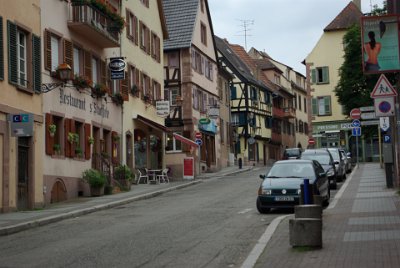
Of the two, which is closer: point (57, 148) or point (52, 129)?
point (52, 129)

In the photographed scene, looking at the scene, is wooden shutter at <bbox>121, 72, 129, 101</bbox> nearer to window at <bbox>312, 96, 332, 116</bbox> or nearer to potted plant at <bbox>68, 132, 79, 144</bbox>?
potted plant at <bbox>68, 132, 79, 144</bbox>

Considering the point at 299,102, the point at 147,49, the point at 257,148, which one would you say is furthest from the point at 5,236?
the point at 299,102

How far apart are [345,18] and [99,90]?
48.1 m

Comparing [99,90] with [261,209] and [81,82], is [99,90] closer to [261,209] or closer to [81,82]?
[81,82]

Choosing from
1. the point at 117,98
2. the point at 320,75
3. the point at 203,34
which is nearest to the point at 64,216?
the point at 117,98

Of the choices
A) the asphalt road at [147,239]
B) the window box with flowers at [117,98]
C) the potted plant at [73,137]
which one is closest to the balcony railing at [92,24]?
the window box with flowers at [117,98]

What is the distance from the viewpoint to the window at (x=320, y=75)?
237ft

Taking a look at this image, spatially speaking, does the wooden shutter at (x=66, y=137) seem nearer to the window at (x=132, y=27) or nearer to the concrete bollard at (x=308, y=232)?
the window at (x=132, y=27)

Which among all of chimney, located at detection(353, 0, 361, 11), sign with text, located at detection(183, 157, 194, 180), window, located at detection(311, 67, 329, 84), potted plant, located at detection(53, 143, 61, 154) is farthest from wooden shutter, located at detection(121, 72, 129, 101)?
chimney, located at detection(353, 0, 361, 11)

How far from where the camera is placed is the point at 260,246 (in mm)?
11828

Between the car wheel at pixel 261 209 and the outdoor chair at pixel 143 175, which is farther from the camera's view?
the outdoor chair at pixel 143 175

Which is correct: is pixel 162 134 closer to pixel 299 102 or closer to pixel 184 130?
pixel 184 130

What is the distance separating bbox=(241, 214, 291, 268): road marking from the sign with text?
24.4m

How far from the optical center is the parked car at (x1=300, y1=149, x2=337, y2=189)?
27089mm
